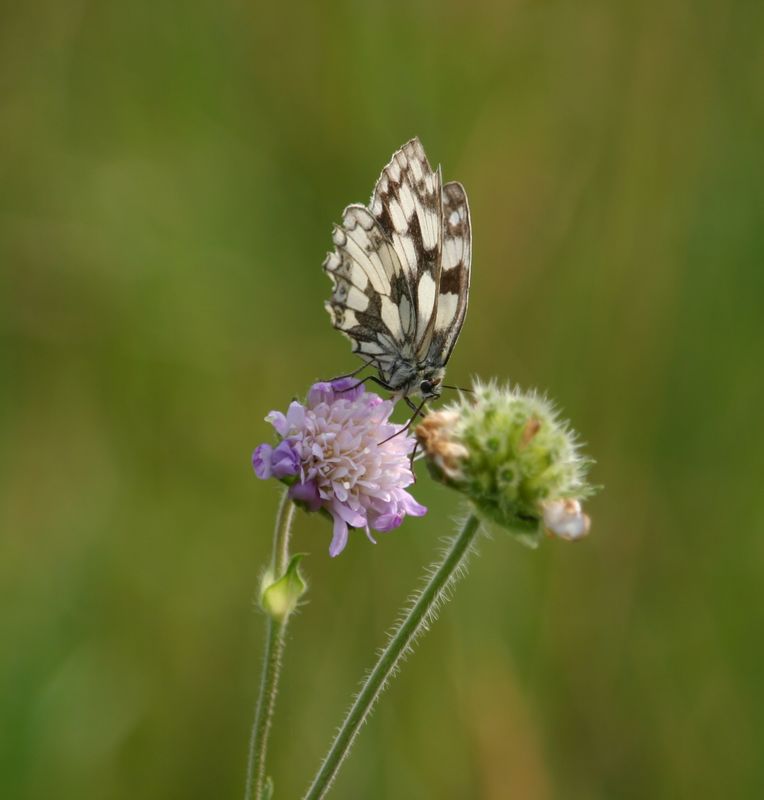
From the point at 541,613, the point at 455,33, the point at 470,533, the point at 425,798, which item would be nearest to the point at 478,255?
the point at 455,33

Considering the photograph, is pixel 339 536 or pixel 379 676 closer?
pixel 379 676

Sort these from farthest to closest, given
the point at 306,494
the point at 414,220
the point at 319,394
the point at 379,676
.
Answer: the point at 414,220, the point at 319,394, the point at 306,494, the point at 379,676

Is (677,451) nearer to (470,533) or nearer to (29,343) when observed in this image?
(470,533)

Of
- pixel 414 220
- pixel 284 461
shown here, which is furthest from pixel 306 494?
pixel 414 220

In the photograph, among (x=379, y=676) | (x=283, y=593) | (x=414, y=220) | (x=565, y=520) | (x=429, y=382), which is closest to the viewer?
(x=379, y=676)

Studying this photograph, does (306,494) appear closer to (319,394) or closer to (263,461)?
(263,461)

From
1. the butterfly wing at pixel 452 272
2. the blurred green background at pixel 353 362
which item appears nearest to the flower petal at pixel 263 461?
the butterfly wing at pixel 452 272
